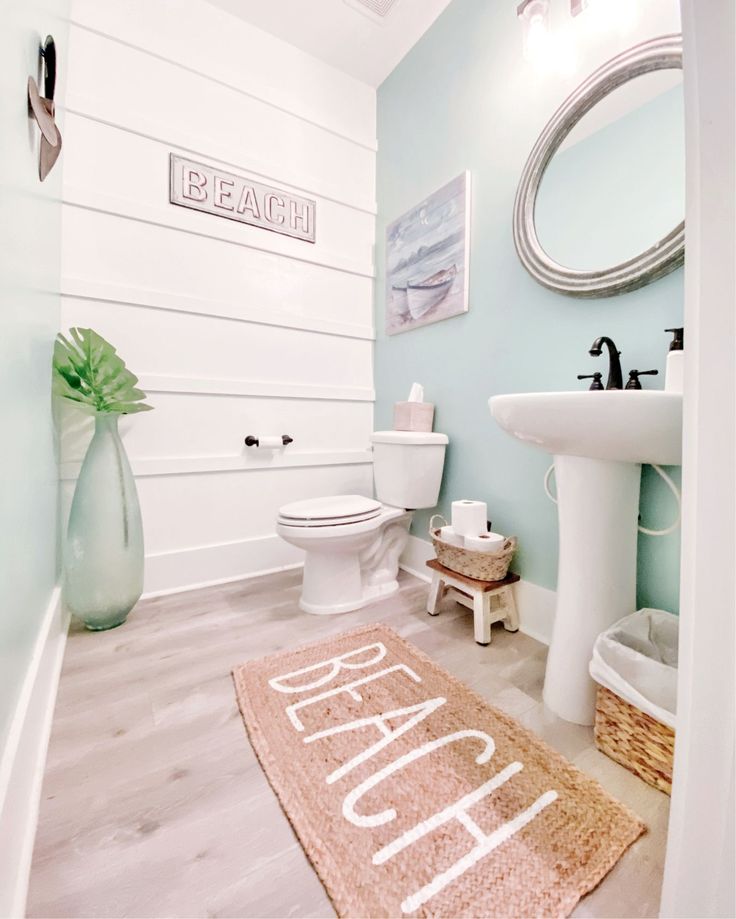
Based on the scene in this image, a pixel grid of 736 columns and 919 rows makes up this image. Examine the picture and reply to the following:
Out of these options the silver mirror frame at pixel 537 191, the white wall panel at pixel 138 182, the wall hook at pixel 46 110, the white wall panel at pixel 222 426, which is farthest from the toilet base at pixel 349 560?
the white wall panel at pixel 138 182

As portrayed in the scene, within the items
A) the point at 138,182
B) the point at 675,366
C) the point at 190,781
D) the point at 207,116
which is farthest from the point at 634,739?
the point at 207,116

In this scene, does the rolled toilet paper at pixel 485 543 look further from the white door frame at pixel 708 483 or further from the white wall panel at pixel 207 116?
the white wall panel at pixel 207 116

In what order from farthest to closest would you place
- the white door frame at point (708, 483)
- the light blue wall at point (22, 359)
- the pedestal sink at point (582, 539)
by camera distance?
the pedestal sink at point (582, 539)
the light blue wall at point (22, 359)
the white door frame at point (708, 483)

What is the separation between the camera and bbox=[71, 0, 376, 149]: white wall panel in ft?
5.33

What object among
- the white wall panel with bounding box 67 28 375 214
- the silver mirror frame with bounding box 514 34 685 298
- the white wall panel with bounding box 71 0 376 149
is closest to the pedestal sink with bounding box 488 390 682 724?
the silver mirror frame with bounding box 514 34 685 298

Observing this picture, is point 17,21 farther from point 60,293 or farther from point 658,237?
point 658,237

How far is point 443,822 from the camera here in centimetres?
74

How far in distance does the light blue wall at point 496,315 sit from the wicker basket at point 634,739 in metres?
0.36

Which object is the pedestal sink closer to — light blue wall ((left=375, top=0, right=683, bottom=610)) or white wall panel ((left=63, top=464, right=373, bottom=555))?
light blue wall ((left=375, top=0, right=683, bottom=610))

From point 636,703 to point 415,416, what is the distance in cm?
124

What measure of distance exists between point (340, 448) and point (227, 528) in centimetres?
71

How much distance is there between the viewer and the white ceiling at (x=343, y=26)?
5.91 feet

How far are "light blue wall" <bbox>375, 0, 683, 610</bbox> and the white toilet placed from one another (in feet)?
0.51

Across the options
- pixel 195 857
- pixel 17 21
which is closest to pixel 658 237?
pixel 17 21
